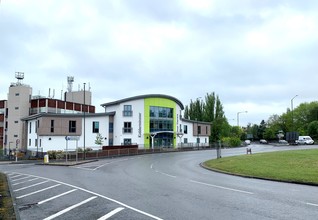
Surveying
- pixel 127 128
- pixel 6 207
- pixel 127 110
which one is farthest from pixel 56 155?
pixel 6 207

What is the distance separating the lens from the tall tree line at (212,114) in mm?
88375

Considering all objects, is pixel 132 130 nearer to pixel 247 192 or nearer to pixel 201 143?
pixel 201 143

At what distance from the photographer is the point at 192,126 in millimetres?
76938

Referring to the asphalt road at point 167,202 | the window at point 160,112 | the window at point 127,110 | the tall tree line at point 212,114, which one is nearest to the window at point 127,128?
the window at point 127,110

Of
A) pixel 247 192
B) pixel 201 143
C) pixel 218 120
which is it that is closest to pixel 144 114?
pixel 201 143

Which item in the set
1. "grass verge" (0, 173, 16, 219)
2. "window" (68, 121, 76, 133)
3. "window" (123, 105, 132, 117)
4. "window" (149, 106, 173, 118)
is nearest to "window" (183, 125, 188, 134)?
"window" (149, 106, 173, 118)

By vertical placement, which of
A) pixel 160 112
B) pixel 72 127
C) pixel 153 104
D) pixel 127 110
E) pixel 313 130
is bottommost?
pixel 313 130

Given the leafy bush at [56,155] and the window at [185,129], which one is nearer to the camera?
the leafy bush at [56,155]

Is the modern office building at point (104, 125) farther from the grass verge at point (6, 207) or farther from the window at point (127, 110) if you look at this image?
the grass verge at point (6, 207)

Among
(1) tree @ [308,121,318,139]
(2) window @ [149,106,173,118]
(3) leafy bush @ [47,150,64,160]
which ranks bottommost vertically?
(3) leafy bush @ [47,150,64,160]

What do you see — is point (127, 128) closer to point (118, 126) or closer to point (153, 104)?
point (118, 126)

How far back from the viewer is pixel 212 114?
295 feet

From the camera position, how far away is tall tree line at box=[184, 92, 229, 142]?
3479 inches

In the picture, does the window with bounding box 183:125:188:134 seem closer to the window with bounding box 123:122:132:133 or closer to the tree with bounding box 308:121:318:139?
the window with bounding box 123:122:132:133
